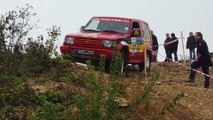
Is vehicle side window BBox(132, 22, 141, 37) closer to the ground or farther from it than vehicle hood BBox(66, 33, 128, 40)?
farther from it

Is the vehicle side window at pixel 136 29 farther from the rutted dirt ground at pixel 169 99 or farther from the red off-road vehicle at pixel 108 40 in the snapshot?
the rutted dirt ground at pixel 169 99

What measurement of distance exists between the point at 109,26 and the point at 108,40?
1348 millimetres

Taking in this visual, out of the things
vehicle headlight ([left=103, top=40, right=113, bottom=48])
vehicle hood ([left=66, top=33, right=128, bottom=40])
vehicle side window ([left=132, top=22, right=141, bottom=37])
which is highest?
vehicle side window ([left=132, top=22, right=141, bottom=37])

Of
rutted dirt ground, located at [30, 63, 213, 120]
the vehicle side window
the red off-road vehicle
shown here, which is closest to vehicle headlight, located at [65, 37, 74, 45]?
the red off-road vehicle

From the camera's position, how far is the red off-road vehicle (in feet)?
44.6

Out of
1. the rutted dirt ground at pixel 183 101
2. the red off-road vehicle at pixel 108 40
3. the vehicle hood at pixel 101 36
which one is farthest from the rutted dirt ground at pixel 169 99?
the vehicle hood at pixel 101 36

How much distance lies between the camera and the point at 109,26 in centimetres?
1474

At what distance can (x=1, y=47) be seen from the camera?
35.9 feet

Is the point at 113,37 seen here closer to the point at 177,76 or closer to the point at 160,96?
the point at 160,96

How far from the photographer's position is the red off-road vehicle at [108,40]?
13586mm

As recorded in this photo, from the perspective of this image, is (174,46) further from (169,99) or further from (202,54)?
(169,99)

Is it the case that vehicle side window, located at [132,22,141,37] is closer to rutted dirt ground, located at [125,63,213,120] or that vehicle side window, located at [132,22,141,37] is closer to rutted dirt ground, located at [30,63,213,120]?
rutted dirt ground, located at [125,63,213,120]

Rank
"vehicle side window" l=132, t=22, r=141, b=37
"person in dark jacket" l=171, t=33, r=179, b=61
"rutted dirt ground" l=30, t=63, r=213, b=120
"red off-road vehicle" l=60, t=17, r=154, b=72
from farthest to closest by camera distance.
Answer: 1. "person in dark jacket" l=171, t=33, r=179, b=61
2. "vehicle side window" l=132, t=22, r=141, b=37
3. "red off-road vehicle" l=60, t=17, r=154, b=72
4. "rutted dirt ground" l=30, t=63, r=213, b=120

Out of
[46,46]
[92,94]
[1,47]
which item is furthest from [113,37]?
[92,94]
